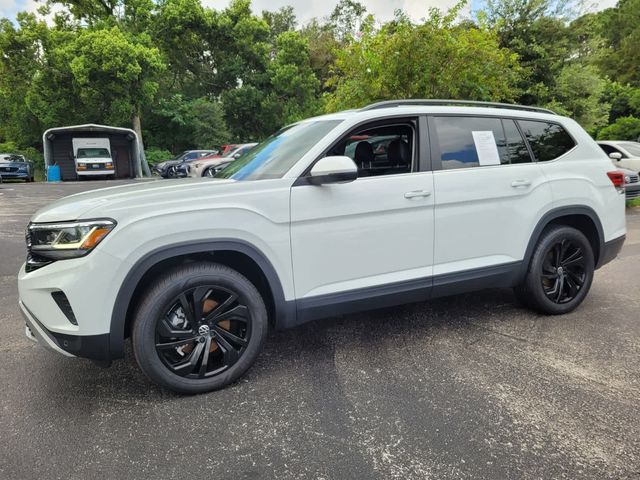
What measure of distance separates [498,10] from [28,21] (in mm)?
24685

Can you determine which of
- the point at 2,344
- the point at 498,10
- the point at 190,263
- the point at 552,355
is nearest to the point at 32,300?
the point at 190,263

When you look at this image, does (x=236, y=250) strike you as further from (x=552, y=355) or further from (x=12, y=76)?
(x=12, y=76)

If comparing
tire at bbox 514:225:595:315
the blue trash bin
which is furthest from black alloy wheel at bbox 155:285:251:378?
the blue trash bin

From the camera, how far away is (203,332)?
111 inches

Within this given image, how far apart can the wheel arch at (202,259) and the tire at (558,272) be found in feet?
7.32

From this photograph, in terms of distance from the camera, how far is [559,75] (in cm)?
1725

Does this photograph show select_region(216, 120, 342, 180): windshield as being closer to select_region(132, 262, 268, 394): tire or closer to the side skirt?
select_region(132, 262, 268, 394): tire

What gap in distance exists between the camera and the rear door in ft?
11.3

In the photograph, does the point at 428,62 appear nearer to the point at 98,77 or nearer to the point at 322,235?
the point at 322,235

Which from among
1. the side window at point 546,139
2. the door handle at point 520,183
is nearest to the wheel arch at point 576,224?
the door handle at point 520,183

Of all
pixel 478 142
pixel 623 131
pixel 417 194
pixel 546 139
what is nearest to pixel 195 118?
pixel 623 131

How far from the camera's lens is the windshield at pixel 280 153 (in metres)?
3.15

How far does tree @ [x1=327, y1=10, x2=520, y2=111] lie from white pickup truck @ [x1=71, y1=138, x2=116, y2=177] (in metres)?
18.3

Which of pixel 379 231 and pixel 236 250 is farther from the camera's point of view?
pixel 379 231
